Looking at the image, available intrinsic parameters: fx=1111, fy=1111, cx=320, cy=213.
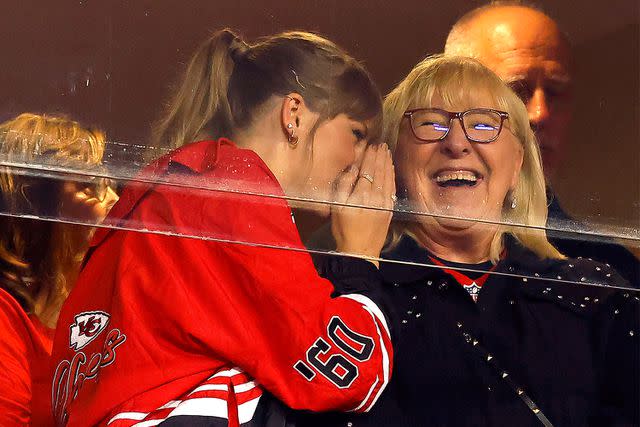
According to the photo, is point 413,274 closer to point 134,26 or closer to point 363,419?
point 363,419

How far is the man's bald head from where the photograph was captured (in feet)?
3.02

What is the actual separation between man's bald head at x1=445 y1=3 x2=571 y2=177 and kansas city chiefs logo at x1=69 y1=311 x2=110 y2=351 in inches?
15.2

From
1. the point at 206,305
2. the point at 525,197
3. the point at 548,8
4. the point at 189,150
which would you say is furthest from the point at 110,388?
the point at 548,8

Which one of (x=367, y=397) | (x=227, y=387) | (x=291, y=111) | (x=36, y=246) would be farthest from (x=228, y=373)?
(x=36, y=246)

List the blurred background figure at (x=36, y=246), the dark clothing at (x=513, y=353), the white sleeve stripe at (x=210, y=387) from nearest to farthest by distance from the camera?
the blurred background figure at (x=36, y=246), the white sleeve stripe at (x=210, y=387), the dark clothing at (x=513, y=353)

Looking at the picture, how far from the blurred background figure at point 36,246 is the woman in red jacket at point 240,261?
0.04 meters

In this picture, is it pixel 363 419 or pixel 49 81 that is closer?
pixel 49 81

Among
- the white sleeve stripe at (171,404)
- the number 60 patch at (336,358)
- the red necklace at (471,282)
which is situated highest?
the red necklace at (471,282)

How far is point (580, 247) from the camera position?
0.93 m

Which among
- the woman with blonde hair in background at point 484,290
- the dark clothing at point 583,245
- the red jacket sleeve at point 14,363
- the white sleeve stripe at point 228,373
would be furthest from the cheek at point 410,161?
the red jacket sleeve at point 14,363

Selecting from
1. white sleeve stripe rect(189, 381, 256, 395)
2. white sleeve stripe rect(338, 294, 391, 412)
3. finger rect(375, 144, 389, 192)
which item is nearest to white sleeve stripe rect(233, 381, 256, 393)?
white sleeve stripe rect(189, 381, 256, 395)

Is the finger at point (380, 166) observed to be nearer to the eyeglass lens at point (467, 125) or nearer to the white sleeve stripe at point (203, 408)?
the eyeglass lens at point (467, 125)

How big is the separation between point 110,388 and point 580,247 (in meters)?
0.42

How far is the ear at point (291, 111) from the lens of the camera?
90cm
